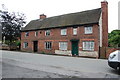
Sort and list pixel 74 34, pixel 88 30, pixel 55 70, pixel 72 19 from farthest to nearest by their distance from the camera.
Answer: pixel 72 19
pixel 74 34
pixel 88 30
pixel 55 70

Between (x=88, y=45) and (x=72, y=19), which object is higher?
(x=72, y=19)

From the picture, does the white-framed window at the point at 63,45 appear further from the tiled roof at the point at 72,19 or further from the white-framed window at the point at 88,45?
the white-framed window at the point at 88,45

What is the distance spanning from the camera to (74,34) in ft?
79.5

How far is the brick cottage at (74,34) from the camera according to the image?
72.8ft

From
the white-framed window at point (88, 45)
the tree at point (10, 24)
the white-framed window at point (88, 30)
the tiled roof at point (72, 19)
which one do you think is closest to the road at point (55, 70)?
the white-framed window at point (88, 45)

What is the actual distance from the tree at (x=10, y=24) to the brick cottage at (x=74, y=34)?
7.93m

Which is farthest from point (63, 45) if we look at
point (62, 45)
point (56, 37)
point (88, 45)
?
point (88, 45)

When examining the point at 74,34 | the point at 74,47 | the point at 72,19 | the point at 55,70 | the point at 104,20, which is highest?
the point at 72,19

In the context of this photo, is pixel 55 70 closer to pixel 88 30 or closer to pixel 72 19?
pixel 88 30

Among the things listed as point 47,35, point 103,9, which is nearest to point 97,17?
point 103,9

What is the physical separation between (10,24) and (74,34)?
1879 cm

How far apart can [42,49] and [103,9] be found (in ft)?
43.4

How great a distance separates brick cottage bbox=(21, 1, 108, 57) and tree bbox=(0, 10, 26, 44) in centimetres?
793

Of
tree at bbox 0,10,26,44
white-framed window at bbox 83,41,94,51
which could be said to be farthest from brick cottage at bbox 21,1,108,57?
tree at bbox 0,10,26,44
